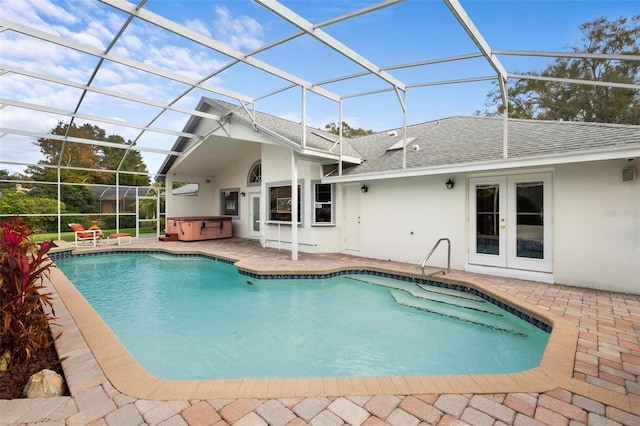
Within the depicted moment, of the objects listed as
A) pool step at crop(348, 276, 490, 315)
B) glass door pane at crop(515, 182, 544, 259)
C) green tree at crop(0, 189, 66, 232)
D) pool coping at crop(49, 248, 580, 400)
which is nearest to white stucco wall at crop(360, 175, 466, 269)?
glass door pane at crop(515, 182, 544, 259)

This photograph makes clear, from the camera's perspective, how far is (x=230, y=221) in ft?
49.5

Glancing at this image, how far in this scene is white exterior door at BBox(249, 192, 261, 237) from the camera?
1424 centimetres

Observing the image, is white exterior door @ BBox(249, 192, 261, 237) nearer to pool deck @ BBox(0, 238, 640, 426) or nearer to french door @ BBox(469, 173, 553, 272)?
french door @ BBox(469, 173, 553, 272)

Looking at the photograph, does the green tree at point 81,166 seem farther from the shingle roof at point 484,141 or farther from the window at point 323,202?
the shingle roof at point 484,141

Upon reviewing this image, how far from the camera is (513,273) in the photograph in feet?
23.4

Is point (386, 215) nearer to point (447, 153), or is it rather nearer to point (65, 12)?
point (447, 153)

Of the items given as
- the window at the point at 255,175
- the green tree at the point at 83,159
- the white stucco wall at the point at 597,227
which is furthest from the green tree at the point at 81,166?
the white stucco wall at the point at 597,227

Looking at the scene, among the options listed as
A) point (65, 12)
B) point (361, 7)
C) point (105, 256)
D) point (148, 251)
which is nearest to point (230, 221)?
point (148, 251)

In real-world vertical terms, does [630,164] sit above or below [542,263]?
above

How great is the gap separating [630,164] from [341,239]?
24.2ft

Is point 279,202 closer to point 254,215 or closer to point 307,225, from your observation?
point 307,225

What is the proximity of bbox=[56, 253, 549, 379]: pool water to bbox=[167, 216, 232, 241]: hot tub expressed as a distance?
5754 mm

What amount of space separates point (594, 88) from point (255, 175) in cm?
1917

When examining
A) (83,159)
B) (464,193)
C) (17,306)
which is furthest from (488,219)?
(83,159)
